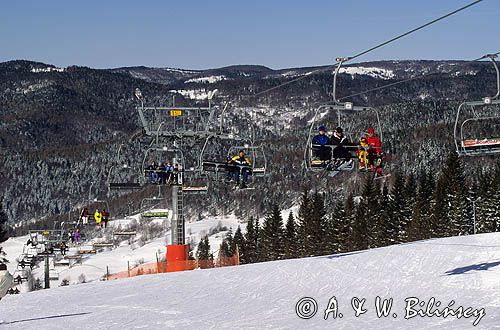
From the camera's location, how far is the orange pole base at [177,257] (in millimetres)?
36812

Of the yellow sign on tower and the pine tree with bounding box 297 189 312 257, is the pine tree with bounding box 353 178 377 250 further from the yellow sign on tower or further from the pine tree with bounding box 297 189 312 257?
the yellow sign on tower

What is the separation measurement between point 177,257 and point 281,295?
50.7 ft

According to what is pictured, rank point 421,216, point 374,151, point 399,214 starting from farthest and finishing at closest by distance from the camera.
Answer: point 399,214
point 421,216
point 374,151

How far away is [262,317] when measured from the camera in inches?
738

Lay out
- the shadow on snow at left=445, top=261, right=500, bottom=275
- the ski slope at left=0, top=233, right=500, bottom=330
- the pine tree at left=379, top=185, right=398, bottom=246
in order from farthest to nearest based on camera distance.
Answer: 1. the pine tree at left=379, top=185, right=398, bottom=246
2. the shadow on snow at left=445, top=261, right=500, bottom=275
3. the ski slope at left=0, top=233, right=500, bottom=330

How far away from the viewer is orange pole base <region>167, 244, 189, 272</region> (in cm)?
3681

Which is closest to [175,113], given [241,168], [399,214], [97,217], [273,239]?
[241,168]

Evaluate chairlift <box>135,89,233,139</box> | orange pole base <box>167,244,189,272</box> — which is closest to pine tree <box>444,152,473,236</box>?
orange pole base <box>167,244,189,272</box>

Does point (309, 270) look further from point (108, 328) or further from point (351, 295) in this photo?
point (108, 328)

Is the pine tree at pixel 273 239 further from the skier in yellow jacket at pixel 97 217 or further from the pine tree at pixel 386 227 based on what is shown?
the skier in yellow jacket at pixel 97 217

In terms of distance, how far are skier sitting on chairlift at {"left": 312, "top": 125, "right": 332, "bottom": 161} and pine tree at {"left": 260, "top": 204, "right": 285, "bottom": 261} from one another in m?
55.7

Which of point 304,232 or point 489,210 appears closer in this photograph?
point 489,210

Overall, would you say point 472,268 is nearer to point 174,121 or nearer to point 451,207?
point 174,121

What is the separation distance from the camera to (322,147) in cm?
2225
